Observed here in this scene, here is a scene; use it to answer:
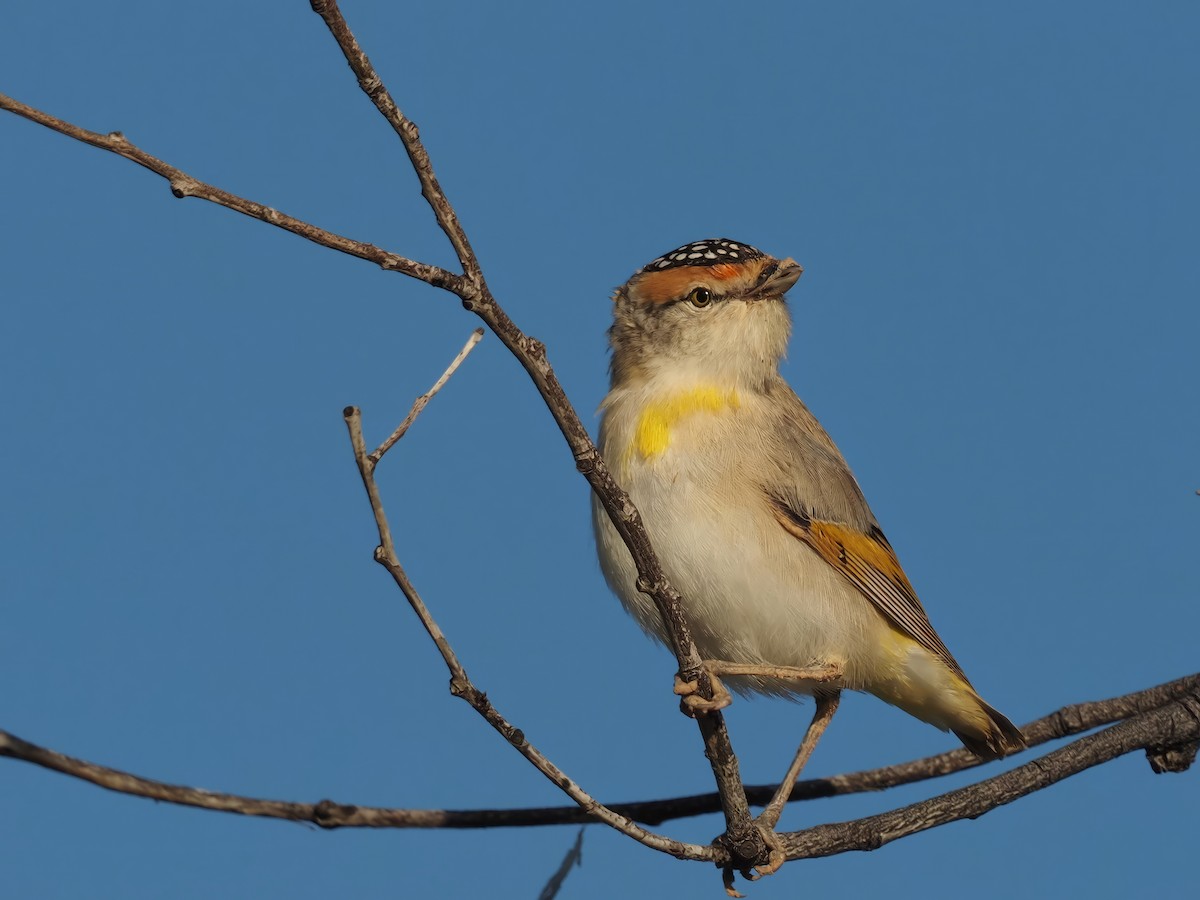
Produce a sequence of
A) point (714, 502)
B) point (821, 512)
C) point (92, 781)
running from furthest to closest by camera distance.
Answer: point (821, 512)
point (714, 502)
point (92, 781)

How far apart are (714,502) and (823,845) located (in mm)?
1716

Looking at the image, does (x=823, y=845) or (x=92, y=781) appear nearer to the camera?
(x=92, y=781)

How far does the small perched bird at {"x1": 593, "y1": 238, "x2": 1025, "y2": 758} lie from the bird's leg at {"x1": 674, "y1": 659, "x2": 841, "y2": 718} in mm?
22

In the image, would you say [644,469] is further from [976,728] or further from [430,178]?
[430,178]

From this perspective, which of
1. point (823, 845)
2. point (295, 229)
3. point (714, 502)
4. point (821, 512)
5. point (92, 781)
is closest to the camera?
point (295, 229)

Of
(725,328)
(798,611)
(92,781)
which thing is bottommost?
(92,781)

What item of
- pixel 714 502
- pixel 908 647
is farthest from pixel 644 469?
pixel 908 647

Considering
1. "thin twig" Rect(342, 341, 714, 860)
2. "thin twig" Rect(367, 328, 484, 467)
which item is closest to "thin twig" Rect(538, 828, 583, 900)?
"thin twig" Rect(342, 341, 714, 860)

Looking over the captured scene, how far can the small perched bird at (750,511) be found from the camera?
643cm

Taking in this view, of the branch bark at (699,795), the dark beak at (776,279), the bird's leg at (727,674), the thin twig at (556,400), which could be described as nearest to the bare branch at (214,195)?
A: the thin twig at (556,400)

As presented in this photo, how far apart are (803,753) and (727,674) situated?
38.2 inches

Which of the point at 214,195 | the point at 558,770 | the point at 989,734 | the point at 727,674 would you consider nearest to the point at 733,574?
the point at 727,674

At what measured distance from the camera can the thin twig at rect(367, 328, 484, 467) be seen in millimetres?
4191

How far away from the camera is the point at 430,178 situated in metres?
3.75
